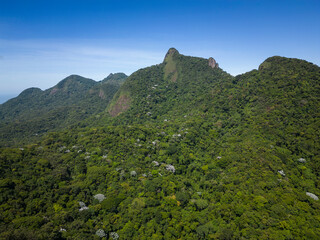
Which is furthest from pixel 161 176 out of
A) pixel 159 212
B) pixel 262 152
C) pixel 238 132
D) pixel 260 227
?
pixel 238 132

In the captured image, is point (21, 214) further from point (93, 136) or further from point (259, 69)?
point (259, 69)

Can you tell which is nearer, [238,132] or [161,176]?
[161,176]

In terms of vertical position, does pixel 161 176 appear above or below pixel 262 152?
below

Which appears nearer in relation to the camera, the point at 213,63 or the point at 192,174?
the point at 192,174

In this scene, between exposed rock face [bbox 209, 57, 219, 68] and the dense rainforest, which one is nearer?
the dense rainforest

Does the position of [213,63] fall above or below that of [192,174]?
above

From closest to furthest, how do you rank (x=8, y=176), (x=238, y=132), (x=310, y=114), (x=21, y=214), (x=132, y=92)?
(x=21, y=214), (x=8, y=176), (x=310, y=114), (x=238, y=132), (x=132, y=92)

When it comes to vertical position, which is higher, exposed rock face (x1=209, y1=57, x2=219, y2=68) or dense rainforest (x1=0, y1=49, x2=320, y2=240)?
exposed rock face (x1=209, y1=57, x2=219, y2=68)

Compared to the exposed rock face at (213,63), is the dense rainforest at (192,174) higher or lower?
lower
